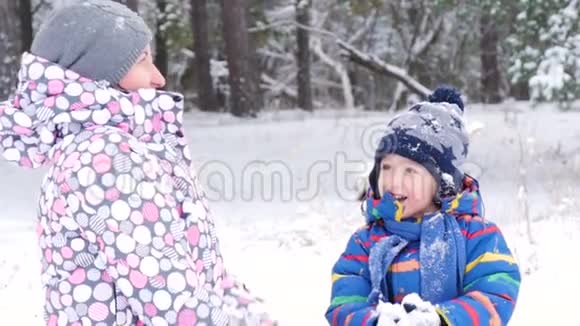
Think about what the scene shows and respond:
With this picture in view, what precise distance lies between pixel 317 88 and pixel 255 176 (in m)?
21.1

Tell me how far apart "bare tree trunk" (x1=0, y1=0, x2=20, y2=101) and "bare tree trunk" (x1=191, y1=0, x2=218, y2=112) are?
6.32 meters

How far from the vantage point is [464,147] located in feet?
9.12

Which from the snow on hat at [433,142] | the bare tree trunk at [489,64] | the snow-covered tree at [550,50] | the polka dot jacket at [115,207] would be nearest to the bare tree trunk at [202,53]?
the bare tree trunk at [489,64]

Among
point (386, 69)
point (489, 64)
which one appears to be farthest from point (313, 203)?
point (489, 64)

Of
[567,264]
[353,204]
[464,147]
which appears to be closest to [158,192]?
[464,147]

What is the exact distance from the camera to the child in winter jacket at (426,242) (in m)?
2.56

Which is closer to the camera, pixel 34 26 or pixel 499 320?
pixel 499 320

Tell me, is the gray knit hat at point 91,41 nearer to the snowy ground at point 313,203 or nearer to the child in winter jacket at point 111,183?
the child in winter jacket at point 111,183

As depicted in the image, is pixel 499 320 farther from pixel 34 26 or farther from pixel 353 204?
pixel 34 26

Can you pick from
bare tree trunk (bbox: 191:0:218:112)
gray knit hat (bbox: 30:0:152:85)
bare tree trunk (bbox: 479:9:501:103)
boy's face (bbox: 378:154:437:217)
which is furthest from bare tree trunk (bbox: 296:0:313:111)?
gray knit hat (bbox: 30:0:152:85)

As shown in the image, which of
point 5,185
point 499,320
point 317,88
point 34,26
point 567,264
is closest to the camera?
point 499,320

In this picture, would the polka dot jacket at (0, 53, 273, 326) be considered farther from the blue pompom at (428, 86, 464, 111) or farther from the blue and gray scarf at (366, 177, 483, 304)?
the blue pompom at (428, 86, 464, 111)

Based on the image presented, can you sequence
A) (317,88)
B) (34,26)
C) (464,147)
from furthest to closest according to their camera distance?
(317,88) → (34,26) → (464,147)

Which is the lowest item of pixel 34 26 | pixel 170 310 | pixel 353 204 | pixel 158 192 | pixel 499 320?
pixel 353 204
